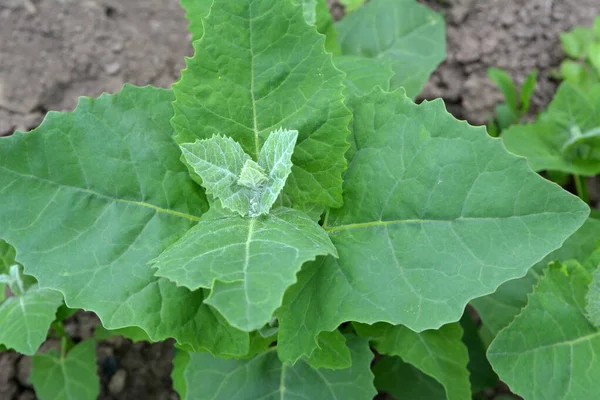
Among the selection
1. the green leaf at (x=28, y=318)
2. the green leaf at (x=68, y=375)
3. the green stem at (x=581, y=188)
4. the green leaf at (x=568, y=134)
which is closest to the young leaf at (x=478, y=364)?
the green leaf at (x=568, y=134)

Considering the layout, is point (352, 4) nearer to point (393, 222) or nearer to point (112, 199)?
point (393, 222)

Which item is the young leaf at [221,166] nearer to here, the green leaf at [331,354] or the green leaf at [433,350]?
the green leaf at [331,354]

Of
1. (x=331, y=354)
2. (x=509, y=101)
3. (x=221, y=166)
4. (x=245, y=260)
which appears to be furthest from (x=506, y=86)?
(x=245, y=260)

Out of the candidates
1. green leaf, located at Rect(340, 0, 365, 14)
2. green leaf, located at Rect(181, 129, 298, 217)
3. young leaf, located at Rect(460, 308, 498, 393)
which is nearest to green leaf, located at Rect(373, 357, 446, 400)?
young leaf, located at Rect(460, 308, 498, 393)

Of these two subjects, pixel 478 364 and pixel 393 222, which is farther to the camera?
pixel 478 364

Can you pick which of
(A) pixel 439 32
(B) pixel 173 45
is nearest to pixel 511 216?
(A) pixel 439 32
